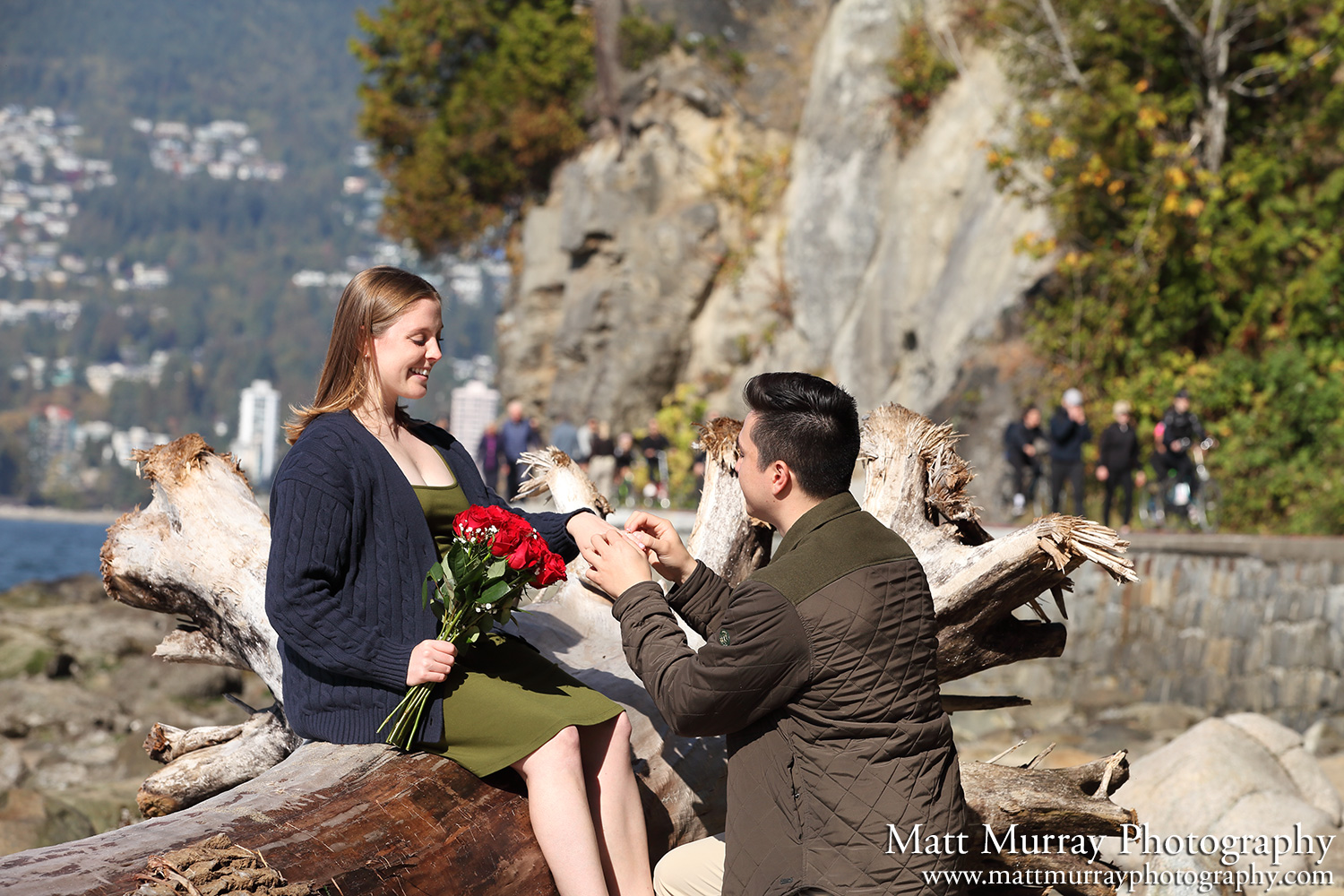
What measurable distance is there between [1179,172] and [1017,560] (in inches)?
480

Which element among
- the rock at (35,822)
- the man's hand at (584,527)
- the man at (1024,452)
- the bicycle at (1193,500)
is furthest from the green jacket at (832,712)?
the man at (1024,452)

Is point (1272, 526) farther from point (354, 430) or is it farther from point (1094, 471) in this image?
point (354, 430)

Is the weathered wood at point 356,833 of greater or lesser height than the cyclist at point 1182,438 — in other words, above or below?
below

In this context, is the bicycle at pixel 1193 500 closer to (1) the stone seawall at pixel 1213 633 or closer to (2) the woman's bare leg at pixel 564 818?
(1) the stone seawall at pixel 1213 633

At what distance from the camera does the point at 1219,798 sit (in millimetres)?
6238

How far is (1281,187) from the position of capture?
14.5m

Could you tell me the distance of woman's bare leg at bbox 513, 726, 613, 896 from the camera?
3.05 meters

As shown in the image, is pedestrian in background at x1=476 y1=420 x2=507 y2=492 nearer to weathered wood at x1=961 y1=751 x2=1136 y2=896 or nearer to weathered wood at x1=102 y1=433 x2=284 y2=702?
weathered wood at x1=102 y1=433 x2=284 y2=702

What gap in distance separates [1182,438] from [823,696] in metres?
12.4

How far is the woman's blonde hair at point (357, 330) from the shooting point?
3.41 metres

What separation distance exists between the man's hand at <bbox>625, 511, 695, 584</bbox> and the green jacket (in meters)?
0.80

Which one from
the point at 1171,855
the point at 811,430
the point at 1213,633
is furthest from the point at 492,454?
the point at 811,430

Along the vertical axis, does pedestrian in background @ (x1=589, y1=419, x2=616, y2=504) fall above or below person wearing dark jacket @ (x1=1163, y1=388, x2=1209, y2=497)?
below

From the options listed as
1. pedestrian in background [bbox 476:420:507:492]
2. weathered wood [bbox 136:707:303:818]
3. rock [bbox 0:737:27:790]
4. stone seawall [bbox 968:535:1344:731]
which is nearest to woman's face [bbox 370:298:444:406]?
weathered wood [bbox 136:707:303:818]
